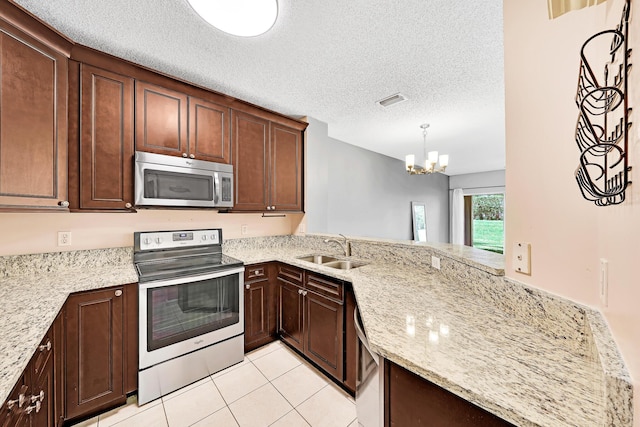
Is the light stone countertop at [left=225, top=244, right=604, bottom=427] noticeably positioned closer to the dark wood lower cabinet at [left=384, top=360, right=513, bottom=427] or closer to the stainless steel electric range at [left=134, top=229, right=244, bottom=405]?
→ the dark wood lower cabinet at [left=384, top=360, right=513, bottom=427]

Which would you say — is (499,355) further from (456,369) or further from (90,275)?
(90,275)

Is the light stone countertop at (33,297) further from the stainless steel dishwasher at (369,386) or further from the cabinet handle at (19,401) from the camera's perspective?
the stainless steel dishwasher at (369,386)

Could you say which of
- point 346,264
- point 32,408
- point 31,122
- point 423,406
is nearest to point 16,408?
point 32,408

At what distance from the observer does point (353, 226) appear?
4.39m

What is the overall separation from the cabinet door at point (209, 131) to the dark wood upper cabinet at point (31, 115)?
80cm

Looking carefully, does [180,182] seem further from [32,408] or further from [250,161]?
[32,408]

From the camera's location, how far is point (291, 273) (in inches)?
90.6

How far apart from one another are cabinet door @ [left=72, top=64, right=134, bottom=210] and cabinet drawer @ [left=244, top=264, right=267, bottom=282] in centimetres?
107

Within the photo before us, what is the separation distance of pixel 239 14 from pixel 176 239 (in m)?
1.86

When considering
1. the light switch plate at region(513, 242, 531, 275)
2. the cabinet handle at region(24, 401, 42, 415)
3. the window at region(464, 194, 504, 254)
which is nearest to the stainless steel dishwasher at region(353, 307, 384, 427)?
the light switch plate at region(513, 242, 531, 275)

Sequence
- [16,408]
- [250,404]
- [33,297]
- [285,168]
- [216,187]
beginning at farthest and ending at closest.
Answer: [285,168] < [216,187] < [250,404] < [33,297] < [16,408]

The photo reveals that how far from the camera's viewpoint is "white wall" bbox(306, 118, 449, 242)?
322 cm

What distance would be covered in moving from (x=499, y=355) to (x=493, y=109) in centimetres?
292

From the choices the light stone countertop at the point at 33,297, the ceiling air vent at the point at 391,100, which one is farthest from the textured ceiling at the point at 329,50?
the light stone countertop at the point at 33,297
